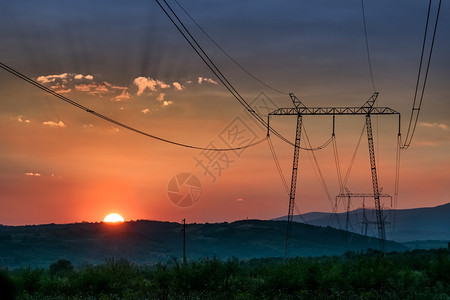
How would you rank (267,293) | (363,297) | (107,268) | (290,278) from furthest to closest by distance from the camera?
(107,268), (290,278), (267,293), (363,297)

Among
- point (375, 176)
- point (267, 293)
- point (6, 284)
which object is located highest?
point (375, 176)

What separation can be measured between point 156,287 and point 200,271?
8.87ft

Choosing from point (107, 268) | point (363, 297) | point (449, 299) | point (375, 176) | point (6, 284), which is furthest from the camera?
point (375, 176)

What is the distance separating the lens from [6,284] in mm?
1752

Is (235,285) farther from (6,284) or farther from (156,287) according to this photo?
(6,284)

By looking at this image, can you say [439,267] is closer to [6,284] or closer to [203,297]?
[203,297]

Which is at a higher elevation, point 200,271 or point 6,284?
point 6,284

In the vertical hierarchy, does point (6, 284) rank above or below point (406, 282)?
above

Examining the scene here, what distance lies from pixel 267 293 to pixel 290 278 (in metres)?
2.41

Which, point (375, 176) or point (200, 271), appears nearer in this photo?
point (200, 271)

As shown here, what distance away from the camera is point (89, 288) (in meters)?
29.8

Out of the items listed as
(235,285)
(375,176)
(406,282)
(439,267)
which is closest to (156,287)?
(235,285)

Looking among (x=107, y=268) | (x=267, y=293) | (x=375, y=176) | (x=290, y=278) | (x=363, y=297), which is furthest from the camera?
(x=375, y=176)

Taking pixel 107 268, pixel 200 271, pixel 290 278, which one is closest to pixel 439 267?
pixel 290 278
